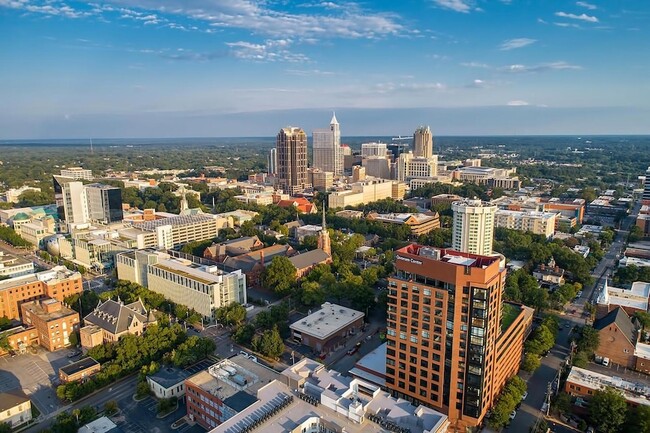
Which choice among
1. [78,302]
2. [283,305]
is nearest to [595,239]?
[283,305]

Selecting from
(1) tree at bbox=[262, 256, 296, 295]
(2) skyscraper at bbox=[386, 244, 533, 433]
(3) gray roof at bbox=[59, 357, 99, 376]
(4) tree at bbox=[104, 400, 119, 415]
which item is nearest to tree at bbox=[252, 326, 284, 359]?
(2) skyscraper at bbox=[386, 244, 533, 433]

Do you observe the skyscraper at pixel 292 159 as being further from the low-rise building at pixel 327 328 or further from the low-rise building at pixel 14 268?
the low-rise building at pixel 327 328

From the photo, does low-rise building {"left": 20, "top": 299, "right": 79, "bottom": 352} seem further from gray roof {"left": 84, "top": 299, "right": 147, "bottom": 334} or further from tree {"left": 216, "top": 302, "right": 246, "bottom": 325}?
tree {"left": 216, "top": 302, "right": 246, "bottom": 325}

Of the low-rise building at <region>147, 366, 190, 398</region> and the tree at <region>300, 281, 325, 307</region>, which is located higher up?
the tree at <region>300, 281, 325, 307</region>

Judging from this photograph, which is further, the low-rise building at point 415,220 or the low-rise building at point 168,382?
the low-rise building at point 415,220

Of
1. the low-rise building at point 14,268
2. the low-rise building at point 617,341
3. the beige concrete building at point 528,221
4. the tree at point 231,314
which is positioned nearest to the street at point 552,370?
the low-rise building at point 617,341

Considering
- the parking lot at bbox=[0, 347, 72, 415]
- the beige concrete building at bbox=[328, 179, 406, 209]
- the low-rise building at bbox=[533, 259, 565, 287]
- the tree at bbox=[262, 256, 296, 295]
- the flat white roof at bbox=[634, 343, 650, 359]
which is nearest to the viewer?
the parking lot at bbox=[0, 347, 72, 415]

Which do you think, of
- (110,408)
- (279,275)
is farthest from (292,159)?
(110,408)

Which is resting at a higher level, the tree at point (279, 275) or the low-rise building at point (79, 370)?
the tree at point (279, 275)
